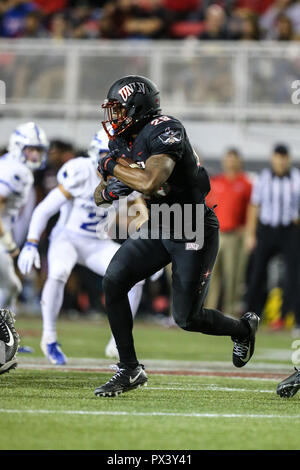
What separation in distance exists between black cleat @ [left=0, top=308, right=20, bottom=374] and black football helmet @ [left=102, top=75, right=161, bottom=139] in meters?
1.28

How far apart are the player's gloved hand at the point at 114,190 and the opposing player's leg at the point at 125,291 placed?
286mm

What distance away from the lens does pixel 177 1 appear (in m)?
13.7

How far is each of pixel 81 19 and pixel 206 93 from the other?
254 centimetres

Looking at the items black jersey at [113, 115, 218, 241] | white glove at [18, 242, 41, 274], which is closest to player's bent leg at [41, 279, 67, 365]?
white glove at [18, 242, 41, 274]

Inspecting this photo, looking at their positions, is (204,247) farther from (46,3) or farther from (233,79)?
(46,3)

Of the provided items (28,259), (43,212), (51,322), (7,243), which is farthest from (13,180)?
(51,322)

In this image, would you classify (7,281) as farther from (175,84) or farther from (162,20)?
(162,20)

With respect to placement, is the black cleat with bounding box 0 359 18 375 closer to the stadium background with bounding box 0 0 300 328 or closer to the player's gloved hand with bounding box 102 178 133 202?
the player's gloved hand with bounding box 102 178 133 202

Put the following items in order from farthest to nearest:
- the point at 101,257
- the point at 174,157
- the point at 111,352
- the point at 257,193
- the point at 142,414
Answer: the point at 257,193 < the point at 111,352 < the point at 101,257 < the point at 174,157 < the point at 142,414

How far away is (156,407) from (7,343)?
3.81 ft

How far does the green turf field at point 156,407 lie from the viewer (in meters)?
3.99

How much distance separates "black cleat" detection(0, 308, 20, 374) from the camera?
5.54 meters

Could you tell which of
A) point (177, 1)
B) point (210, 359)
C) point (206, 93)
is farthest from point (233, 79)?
point (210, 359)

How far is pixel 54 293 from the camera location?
7180mm
